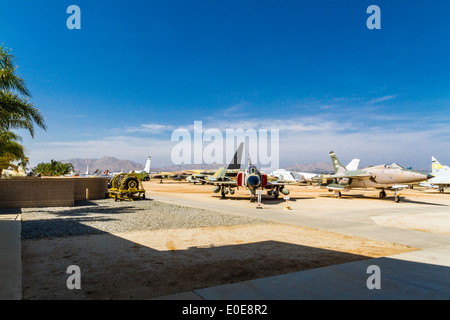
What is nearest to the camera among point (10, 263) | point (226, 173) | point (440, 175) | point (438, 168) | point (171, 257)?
point (10, 263)

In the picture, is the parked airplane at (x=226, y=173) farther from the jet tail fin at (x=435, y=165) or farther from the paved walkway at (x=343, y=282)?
the jet tail fin at (x=435, y=165)

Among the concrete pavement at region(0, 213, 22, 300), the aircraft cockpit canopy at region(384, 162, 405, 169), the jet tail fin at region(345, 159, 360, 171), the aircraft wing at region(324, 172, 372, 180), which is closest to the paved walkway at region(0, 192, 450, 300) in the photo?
the concrete pavement at region(0, 213, 22, 300)

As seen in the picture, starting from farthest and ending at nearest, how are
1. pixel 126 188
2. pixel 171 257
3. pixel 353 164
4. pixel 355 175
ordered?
pixel 353 164, pixel 355 175, pixel 126 188, pixel 171 257

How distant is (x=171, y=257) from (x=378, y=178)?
87.2 ft

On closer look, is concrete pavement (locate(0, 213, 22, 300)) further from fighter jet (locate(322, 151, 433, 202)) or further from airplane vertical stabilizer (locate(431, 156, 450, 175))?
airplane vertical stabilizer (locate(431, 156, 450, 175))

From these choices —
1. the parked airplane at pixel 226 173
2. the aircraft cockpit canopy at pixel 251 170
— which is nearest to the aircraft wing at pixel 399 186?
the aircraft cockpit canopy at pixel 251 170

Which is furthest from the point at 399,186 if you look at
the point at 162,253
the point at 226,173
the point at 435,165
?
the point at 435,165

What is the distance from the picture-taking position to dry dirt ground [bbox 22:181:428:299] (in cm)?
537

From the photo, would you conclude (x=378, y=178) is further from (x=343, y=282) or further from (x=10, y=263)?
(x=10, y=263)

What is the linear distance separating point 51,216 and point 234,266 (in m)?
12.6

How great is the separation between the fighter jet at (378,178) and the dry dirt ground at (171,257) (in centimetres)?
1910

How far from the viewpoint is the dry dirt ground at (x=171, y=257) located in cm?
537

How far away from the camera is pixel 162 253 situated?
26.1 ft

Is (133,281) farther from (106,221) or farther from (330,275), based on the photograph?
(106,221)
